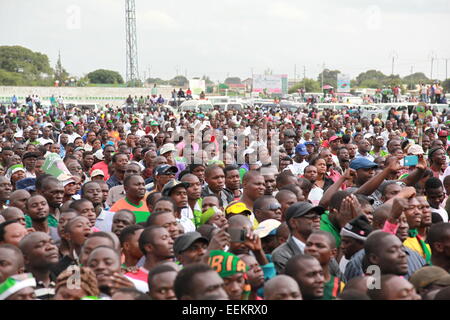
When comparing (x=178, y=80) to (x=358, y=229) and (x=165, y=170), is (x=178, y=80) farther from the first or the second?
(x=358, y=229)

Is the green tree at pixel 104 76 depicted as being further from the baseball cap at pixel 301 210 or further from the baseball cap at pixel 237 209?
the baseball cap at pixel 301 210

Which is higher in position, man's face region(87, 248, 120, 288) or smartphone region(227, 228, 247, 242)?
smartphone region(227, 228, 247, 242)

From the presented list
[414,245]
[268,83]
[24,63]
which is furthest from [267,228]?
[24,63]

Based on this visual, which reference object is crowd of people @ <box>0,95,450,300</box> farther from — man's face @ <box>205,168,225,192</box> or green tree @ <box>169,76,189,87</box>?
green tree @ <box>169,76,189,87</box>

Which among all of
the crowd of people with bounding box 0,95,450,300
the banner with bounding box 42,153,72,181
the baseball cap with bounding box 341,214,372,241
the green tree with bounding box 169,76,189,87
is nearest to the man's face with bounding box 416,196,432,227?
the crowd of people with bounding box 0,95,450,300

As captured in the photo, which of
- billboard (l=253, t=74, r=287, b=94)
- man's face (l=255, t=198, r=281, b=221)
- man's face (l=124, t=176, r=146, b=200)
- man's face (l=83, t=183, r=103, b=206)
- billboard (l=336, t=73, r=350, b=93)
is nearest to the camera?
man's face (l=255, t=198, r=281, b=221)

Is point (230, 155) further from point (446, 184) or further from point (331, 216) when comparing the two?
point (331, 216)

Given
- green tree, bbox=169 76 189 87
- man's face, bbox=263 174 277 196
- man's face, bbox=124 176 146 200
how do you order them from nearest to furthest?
man's face, bbox=124 176 146 200 → man's face, bbox=263 174 277 196 → green tree, bbox=169 76 189 87

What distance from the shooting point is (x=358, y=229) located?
213 inches

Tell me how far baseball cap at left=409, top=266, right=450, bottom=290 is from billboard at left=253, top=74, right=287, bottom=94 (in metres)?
58.5

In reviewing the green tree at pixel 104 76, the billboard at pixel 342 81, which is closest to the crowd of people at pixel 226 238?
the billboard at pixel 342 81

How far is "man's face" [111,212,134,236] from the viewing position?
19.6 ft

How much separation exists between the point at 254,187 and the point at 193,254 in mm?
2450

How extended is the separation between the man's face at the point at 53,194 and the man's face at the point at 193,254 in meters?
2.73
